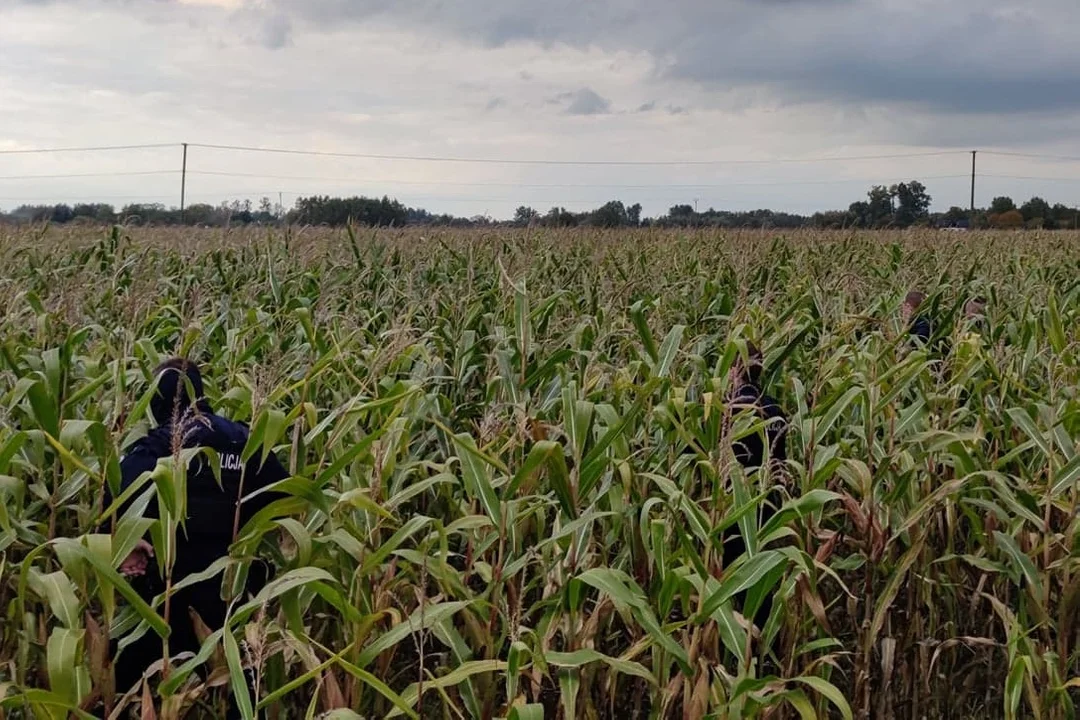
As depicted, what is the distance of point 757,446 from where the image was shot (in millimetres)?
3854

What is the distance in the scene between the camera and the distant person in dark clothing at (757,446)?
312cm

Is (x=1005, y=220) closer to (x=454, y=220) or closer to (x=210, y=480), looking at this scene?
(x=454, y=220)

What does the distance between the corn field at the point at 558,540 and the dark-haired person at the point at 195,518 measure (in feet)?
0.23

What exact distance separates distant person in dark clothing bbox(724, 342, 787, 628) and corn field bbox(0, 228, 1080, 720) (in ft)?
0.23

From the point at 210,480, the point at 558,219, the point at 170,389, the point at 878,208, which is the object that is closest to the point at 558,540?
the point at 210,480

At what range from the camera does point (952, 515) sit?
3.38 meters

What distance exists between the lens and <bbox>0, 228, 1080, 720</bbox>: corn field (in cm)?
243

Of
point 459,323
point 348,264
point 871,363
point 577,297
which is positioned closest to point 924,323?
point 577,297

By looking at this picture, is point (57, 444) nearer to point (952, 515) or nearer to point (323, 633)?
point (323, 633)

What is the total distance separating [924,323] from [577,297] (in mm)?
2189

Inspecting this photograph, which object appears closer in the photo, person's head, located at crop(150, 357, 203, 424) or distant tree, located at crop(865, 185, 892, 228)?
person's head, located at crop(150, 357, 203, 424)

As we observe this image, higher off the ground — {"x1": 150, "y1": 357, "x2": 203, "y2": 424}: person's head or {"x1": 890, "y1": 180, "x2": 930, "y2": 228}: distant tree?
{"x1": 890, "y1": 180, "x2": 930, "y2": 228}: distant tree

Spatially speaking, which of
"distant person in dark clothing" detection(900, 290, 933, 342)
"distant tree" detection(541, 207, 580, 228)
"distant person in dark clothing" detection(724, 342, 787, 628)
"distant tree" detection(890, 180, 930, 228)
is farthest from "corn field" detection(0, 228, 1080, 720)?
"distant tree" detection(890, 180, 930, 228)

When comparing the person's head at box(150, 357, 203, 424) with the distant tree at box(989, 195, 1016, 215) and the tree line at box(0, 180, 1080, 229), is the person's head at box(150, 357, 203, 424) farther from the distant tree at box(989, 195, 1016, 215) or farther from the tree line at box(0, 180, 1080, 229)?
the distant tree at box(989, 195, 1016, 215)
